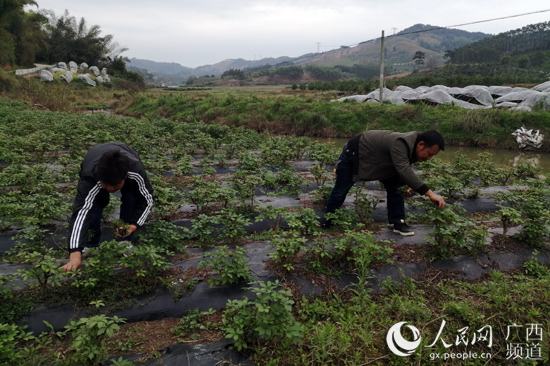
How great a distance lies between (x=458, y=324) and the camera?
292 centimetres

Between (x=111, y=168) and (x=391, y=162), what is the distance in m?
3.18

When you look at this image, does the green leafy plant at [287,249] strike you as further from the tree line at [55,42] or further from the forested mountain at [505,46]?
the forested mountain at [505,46]

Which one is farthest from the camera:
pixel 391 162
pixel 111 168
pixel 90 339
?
pixel 391 162

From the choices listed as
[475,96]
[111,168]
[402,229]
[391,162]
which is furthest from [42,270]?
[475,96]

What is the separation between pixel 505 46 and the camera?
3147 inches

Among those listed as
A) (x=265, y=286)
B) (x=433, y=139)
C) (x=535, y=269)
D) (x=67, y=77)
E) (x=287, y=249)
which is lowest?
(x=535, y=269)

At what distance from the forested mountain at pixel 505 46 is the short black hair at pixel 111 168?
80.8 m

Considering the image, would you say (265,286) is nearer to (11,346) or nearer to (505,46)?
(11,346)

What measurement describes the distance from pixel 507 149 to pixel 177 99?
18.8 metres

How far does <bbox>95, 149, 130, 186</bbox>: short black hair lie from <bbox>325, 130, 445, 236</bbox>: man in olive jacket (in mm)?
2469

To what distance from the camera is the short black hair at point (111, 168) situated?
9.11 feet

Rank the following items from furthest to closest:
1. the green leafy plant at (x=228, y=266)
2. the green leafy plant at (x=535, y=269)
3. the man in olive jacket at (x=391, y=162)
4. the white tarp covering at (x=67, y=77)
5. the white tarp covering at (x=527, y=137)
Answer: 1. the white tarp covering at (x=67, y=77)
2. the white tarp covering at (x=527, y=137)
3. the man in olive jacket at (x=391, y=162)
4. the green leafy plant at (x=535, y=269)
5. the green leafy plant at (x=228, y=266)

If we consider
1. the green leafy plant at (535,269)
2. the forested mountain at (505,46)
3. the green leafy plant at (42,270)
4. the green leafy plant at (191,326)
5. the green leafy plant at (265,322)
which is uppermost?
the forested mountain at (505,46)

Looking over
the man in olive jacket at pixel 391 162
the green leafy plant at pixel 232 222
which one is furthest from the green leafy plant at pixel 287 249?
the man in olive jacket at pixel 391 162
